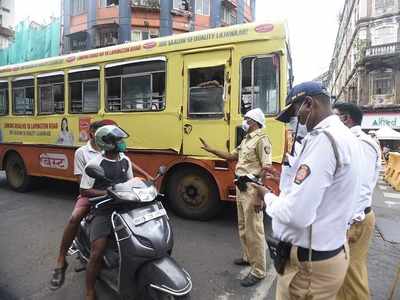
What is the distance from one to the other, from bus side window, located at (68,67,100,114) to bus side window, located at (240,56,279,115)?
299 cm

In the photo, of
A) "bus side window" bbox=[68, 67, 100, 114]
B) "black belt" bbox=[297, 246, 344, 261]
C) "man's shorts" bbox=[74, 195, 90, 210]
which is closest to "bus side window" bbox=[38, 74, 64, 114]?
"bus side window" bbox=[68, 67, 100, 114]

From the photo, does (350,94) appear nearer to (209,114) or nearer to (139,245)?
(209,114)

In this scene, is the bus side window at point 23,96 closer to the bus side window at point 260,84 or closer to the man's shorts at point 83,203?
the bus side window at point 260,84

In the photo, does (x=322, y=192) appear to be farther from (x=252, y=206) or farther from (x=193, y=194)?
(x=193, y=194)

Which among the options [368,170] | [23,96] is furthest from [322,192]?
[23,96]

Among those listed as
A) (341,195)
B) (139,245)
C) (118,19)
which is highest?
(118,19)

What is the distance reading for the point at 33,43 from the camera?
29.0 metres

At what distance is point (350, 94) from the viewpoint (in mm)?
36875

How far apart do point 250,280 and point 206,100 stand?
2.98 metres

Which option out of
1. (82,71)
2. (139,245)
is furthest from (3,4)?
(139,245)

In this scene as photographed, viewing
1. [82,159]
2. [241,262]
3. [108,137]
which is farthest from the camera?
[241,262]

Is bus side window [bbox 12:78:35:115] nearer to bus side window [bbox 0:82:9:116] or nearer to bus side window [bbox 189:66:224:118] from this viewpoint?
bus side window [bbox 0:82:9:116]

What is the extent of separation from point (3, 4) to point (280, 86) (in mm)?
40300

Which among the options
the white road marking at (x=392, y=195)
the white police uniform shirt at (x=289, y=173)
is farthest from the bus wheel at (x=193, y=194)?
the white road marking at (x=392, y=195)
